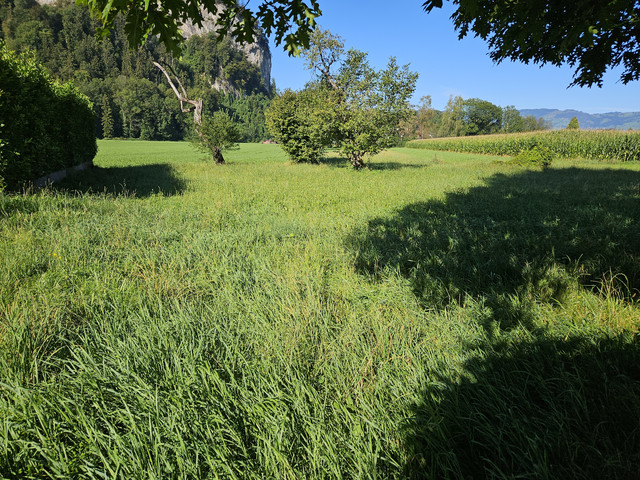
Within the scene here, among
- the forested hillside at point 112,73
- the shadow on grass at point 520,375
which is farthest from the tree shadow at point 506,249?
the forested hillside at point 112,73

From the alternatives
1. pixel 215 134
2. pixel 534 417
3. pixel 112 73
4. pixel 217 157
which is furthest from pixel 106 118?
pixel 534 417

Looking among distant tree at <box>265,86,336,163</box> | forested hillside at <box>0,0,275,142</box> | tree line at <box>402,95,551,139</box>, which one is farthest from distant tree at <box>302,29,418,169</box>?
tree line at <box>402,95,551,139</box>

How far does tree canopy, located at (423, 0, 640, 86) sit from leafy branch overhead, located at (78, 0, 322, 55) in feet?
4.98

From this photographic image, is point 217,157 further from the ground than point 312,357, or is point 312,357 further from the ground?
point 217,157

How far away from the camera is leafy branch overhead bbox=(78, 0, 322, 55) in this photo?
2.26 m

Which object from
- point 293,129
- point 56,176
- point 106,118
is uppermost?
point 106,118

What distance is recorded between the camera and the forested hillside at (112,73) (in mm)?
72250

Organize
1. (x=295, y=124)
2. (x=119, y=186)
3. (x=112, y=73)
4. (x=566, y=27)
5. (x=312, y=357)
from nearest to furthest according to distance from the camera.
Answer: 1. (x=312, y=357)
2. (x=566, y=27)
3. (x=119, y=186)
4. (x=295, y=124)
5. (x=112, y=73)

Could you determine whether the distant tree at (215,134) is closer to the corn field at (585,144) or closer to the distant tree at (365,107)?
the distant tree at (365,107)

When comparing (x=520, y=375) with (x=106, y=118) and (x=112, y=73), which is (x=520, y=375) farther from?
(x=112, y=73)

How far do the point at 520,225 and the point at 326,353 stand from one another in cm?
532

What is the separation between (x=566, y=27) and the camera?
121 inches

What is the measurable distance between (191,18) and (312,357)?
315cm

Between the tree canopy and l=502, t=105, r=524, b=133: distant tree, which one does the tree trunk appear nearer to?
the tree canopy
